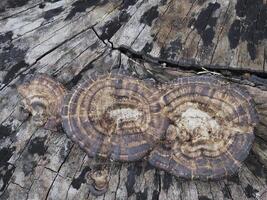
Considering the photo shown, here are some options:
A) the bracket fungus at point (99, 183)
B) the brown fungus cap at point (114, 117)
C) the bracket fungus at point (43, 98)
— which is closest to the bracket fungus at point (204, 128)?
the brown fungus cap at point (114, 117)

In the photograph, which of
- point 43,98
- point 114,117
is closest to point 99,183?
point 114,117

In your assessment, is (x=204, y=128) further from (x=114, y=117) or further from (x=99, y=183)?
(x=99, y=183)

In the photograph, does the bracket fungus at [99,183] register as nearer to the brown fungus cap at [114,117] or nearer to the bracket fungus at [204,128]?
the brown fungus cap at [114,117]

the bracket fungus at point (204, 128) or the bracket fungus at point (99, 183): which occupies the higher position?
the bracket fungus at point (204, 128)

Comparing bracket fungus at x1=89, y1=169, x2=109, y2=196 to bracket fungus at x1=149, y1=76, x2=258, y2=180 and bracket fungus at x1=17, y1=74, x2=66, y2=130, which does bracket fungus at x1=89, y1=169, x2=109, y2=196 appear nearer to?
bracket fungus at x1=149, y1=76, x2=258, y2=180

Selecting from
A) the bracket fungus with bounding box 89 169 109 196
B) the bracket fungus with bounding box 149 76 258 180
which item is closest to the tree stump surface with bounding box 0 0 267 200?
the bracket fungus with bounding box 89 169 109 196
